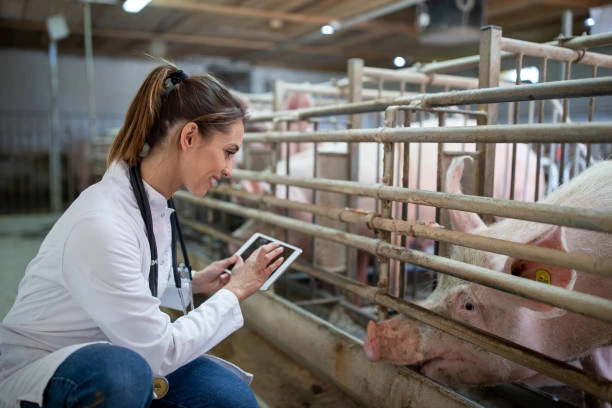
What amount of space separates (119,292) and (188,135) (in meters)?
0.51

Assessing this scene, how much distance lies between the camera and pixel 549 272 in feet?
6.52

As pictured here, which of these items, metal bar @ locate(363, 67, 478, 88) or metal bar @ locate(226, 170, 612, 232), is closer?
metal bar @ locate(226, 170, 612, 232)

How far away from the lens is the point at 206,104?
1645 mm

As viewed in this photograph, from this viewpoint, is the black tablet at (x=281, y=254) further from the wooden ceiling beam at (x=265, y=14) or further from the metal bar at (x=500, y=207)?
the wooden ceiling beam at (x=265, y=14)

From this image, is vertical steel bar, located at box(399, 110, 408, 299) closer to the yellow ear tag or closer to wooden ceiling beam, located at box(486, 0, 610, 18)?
the yellow ear tag

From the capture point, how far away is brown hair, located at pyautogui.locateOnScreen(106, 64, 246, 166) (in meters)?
1.64

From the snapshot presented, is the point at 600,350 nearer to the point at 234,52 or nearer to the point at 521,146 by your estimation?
the point at 521,146

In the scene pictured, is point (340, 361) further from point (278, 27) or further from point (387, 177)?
point (278, 27)

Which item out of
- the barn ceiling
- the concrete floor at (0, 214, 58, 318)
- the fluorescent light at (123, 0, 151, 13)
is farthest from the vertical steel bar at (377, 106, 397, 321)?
the fluorescent light at (123, 0, 151, 13)

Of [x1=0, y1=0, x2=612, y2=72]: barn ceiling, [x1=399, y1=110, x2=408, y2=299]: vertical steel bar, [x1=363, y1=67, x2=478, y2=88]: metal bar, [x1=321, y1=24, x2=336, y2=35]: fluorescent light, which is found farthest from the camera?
[x1=321, y1=24, x2=336, y2=35]: fluorescent light

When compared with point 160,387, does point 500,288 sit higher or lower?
higher

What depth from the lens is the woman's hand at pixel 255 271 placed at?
5.90 ft

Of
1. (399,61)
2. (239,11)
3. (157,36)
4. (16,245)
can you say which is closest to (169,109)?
(16,245)

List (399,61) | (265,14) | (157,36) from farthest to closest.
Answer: (399,61) < (157,36) < (265,14)
